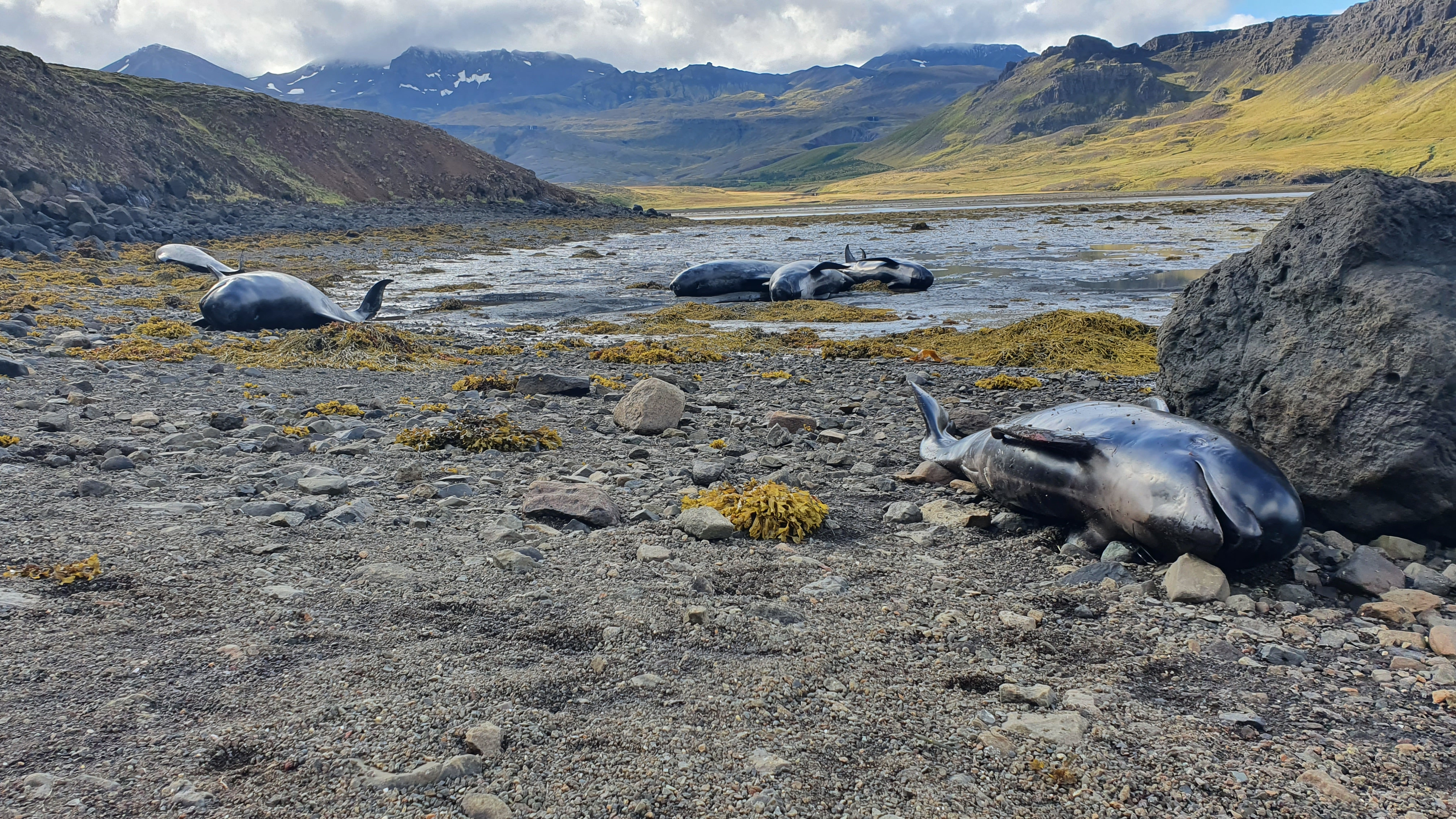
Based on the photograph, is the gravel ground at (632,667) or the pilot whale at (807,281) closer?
the gravel ground at (632,667)

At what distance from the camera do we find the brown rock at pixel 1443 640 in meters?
3.60

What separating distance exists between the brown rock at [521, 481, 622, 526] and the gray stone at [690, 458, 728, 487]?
775 mm

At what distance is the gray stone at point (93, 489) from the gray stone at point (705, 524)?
11.5 ft

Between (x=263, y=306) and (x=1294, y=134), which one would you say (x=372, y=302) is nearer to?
(x=263, y=306)

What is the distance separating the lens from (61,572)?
395cm

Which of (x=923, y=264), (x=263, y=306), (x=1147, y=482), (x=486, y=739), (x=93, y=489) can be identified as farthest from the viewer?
(x=923, y=264)

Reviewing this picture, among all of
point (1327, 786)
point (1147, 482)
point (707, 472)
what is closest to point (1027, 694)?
point (1327, 786)

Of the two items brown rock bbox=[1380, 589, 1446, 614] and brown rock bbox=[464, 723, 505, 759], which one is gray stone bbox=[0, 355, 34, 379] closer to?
brown rock bbox=[464, 723, 505, 759]

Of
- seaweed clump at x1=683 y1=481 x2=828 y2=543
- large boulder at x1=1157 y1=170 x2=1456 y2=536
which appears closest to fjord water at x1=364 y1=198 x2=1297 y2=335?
large boulder at x1=1157 y1=170 x2=1456 y2=536

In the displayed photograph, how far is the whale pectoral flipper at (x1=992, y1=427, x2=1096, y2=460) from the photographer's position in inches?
198

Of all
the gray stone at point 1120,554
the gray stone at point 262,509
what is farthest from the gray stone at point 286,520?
the gray stone at point 1120,554

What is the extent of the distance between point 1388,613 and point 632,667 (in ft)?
11.6

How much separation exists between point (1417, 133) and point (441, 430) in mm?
151750

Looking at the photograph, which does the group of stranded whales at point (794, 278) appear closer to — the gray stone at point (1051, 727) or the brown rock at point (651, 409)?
the brown rock at point (651, 409)
